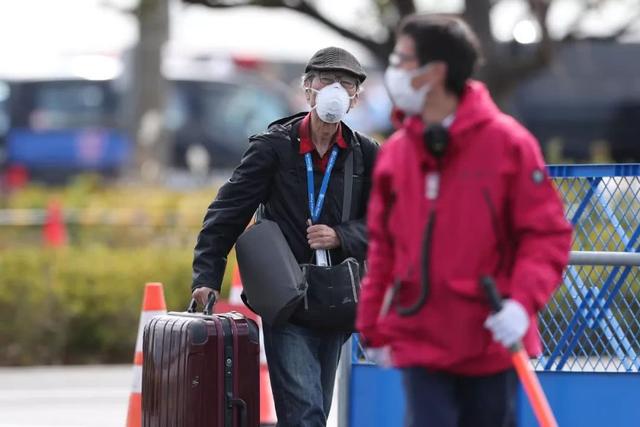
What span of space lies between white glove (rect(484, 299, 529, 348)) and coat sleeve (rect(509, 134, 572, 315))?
5 centimetres

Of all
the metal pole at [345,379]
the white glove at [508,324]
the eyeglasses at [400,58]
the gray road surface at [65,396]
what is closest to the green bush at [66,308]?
the gray road surface at [65,396]

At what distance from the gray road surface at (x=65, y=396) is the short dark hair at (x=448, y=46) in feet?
19.5

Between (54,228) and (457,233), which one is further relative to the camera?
(54,228)

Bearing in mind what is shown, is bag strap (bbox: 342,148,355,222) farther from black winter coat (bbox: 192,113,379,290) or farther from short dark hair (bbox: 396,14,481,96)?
short dark hair (bbox: 396,14,481,96)

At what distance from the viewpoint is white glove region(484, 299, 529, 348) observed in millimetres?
4477

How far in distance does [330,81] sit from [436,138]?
5.68 ft

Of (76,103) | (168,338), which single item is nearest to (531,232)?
(168,338)

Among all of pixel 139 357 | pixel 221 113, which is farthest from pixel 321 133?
pixel 221 113

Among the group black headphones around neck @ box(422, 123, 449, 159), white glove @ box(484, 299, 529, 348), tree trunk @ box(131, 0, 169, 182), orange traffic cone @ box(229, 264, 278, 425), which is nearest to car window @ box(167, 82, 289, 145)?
tree trunk @ box(131, 0, 169, 182)

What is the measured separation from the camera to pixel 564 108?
34.1 meters

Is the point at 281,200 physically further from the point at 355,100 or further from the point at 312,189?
the point at 355,100

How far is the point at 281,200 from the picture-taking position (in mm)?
6375

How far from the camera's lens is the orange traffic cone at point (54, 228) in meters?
17.4

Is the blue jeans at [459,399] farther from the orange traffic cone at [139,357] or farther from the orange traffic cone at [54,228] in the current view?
the orange traffic cone at [54,228]
